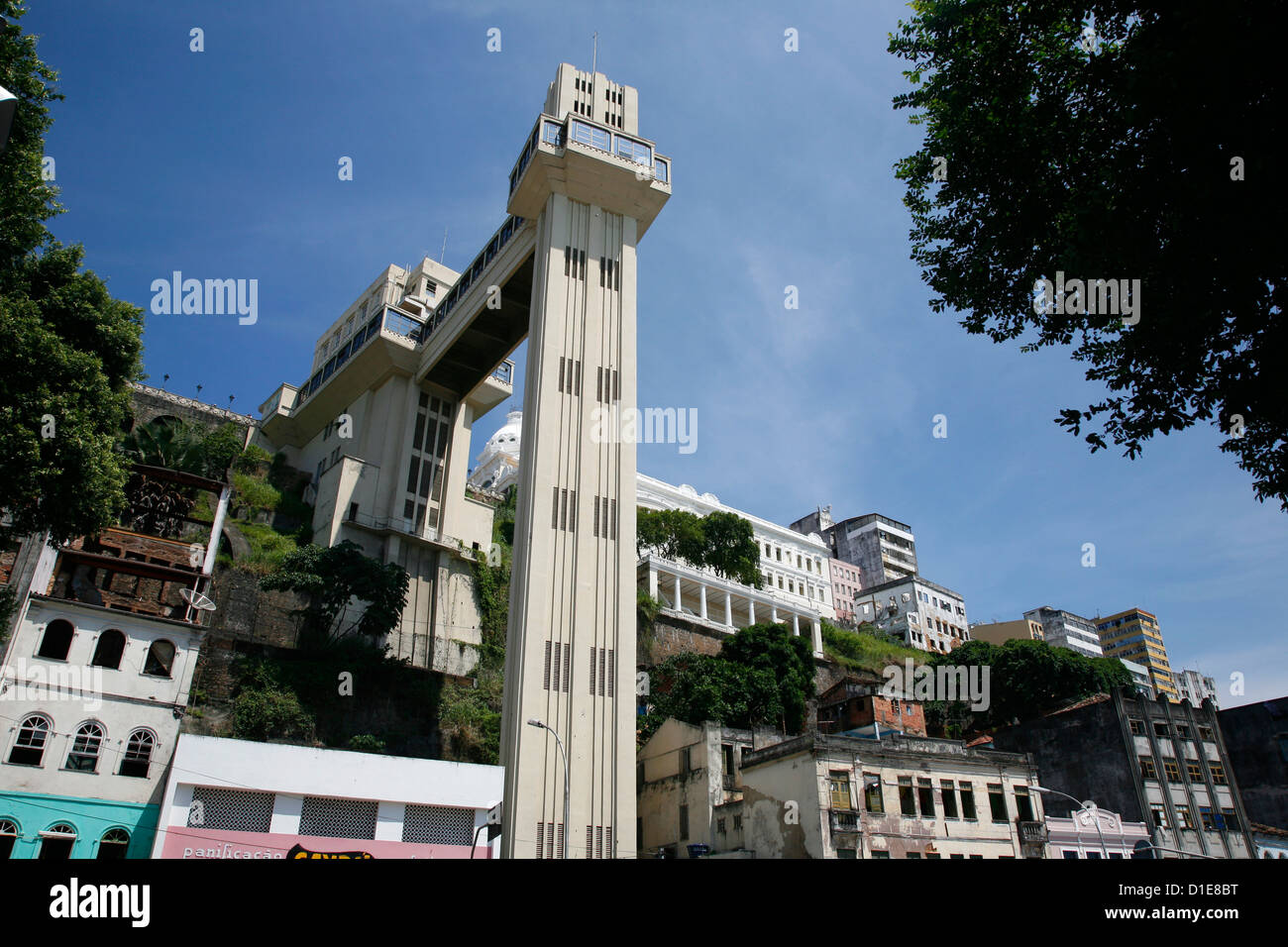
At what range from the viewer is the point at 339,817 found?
30984mm

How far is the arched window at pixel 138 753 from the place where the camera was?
3034 cm

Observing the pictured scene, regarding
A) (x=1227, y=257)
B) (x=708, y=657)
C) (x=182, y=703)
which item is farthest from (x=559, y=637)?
(x=1227, y=257)

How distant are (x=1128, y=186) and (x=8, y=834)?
3485 centimetres

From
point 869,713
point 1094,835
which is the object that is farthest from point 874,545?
point 1094,835

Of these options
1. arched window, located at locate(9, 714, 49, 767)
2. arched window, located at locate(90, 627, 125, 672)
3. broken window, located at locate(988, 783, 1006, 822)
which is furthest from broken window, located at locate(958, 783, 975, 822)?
arched window, located at locate(9, 714, 49, 767)

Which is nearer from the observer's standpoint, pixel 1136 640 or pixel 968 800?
pixel 968 800

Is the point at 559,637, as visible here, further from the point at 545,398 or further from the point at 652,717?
the point at 652,717

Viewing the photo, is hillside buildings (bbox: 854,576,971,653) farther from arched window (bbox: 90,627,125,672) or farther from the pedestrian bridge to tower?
arched window (bbox: 90,627,125,672)

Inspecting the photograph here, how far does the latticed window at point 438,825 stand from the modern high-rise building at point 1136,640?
480 feet

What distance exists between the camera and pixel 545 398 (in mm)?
42312

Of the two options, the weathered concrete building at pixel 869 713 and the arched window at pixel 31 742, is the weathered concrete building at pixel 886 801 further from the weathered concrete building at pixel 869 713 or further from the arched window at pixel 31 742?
the arched window at pixel 31 742

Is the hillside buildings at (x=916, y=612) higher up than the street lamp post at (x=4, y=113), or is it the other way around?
the hillside buildings at (x=916, y=612)

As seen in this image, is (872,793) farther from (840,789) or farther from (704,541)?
(704,541)

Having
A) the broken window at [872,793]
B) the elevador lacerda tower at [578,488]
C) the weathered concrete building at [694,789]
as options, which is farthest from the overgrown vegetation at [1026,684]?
the elevador lacerda tower at [578,488]
